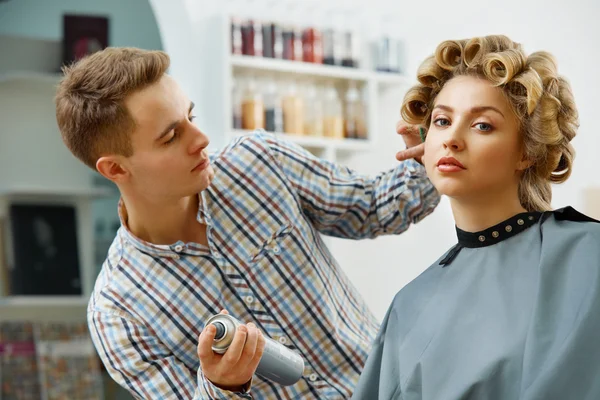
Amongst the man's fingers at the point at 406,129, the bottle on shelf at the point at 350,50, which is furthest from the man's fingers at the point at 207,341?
the bottle on shelf at the point at 350,50

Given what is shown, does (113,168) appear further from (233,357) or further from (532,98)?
(532,98)

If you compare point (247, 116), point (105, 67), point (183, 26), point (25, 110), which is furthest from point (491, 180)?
point (25, 110)

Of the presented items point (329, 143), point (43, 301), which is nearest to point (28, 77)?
point (43, 301)

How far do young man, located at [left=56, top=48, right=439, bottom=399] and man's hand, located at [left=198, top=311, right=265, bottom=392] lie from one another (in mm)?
→ 316

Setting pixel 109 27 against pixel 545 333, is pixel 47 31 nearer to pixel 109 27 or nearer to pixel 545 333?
pixel 109 27

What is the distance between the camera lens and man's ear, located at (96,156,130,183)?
6.13 feet

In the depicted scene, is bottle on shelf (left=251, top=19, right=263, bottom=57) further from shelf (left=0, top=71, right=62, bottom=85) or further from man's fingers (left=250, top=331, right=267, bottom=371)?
man's fingers (left=250, top=331, right=267, bottom=371)

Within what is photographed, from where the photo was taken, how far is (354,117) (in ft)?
14.4

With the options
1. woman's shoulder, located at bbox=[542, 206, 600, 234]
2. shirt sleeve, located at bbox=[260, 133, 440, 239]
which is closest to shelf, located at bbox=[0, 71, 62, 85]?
shirt sleeve, located at bbox=[260, 133, 440, 239]

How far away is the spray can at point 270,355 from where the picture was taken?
1419 mm

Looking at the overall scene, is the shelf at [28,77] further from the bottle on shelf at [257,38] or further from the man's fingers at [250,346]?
the man's fingers at [250,346]

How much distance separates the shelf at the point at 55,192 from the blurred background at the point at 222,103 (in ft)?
0.04

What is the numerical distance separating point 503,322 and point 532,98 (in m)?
0.39

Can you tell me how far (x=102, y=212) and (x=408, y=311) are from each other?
10.1 feet
